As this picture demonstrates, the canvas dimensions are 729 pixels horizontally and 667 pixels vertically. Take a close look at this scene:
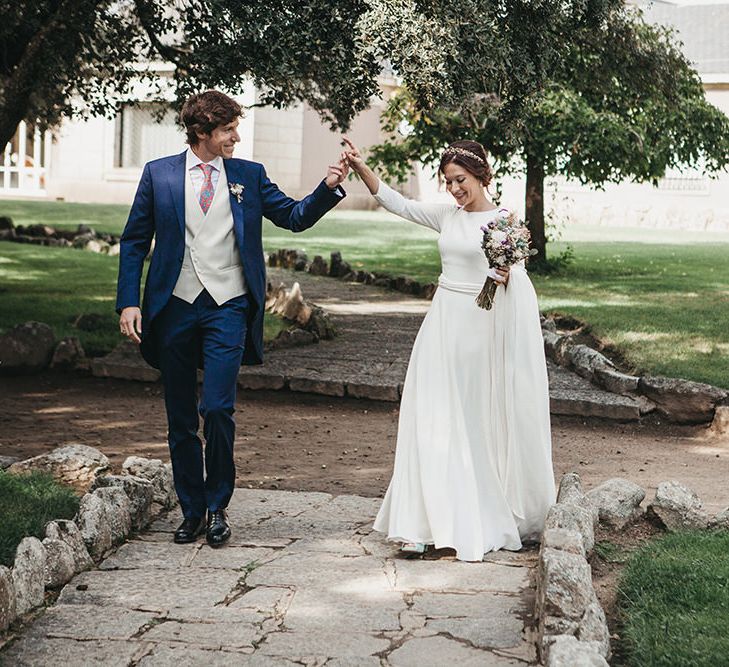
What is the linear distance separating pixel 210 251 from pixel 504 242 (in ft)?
4.52

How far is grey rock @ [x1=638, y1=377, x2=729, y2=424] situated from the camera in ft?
32.7

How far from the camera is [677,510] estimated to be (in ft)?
20.1

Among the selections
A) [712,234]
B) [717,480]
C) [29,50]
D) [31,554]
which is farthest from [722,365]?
[712,234]

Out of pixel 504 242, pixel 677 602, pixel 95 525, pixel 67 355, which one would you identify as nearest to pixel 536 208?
pixel 67 355

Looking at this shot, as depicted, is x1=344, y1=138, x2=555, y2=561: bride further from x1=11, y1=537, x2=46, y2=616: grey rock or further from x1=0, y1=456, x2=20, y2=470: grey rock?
x1=0, y1=456, x2=20, y2=470: grey rock

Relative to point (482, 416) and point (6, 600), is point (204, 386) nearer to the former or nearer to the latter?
point (482, 416)

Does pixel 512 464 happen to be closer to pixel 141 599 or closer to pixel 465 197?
pixel 465 197

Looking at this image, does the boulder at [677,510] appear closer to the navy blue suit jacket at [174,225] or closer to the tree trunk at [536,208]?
the navy blue suit jacket at [174,225]

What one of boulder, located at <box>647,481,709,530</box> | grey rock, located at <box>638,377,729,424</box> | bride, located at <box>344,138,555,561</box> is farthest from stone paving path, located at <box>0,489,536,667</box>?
grey rock, located at <box>638,377,729,424</box>

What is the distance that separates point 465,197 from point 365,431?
3.89 m

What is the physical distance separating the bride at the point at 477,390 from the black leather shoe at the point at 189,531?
2.83ft

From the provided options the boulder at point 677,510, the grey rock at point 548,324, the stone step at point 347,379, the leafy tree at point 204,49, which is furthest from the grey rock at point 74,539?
the grey rock at point 548,324

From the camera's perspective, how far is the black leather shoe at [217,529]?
5.74 metres

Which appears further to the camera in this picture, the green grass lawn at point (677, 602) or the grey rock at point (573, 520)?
the grey rock at point (573, 520)
